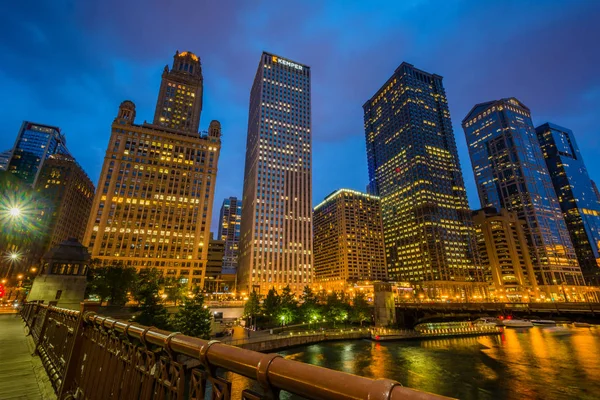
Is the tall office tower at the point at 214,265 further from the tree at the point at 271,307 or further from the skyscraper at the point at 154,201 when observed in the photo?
the tree at the point at 271,307

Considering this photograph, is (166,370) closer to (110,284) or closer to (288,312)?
(110,284)

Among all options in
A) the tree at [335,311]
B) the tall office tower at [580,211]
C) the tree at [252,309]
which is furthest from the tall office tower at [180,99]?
the tall office tower at [580,211]

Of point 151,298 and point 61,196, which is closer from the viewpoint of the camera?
point 151,298

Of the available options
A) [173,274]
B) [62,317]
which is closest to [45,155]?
[173,274]

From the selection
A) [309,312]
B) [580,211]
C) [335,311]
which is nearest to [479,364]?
[335,311]

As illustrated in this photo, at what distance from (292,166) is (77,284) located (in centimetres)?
11644

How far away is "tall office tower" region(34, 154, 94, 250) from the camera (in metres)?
128

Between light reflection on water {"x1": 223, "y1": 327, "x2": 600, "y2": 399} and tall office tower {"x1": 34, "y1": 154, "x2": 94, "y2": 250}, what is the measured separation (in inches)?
5565

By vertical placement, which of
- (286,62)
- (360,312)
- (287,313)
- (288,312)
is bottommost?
(360,312)

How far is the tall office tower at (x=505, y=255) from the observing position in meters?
156

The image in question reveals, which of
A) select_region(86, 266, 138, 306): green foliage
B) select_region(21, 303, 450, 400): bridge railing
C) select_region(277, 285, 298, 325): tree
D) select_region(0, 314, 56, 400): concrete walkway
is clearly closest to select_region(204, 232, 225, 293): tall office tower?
select_region(277, 285, 298, 325): tree

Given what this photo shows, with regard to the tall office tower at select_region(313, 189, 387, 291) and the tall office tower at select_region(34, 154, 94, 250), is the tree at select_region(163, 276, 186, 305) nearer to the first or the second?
the tall office tower at select_region(34, 154, 94, 250)

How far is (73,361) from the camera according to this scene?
6152 mm

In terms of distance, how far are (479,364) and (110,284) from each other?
71307mm
